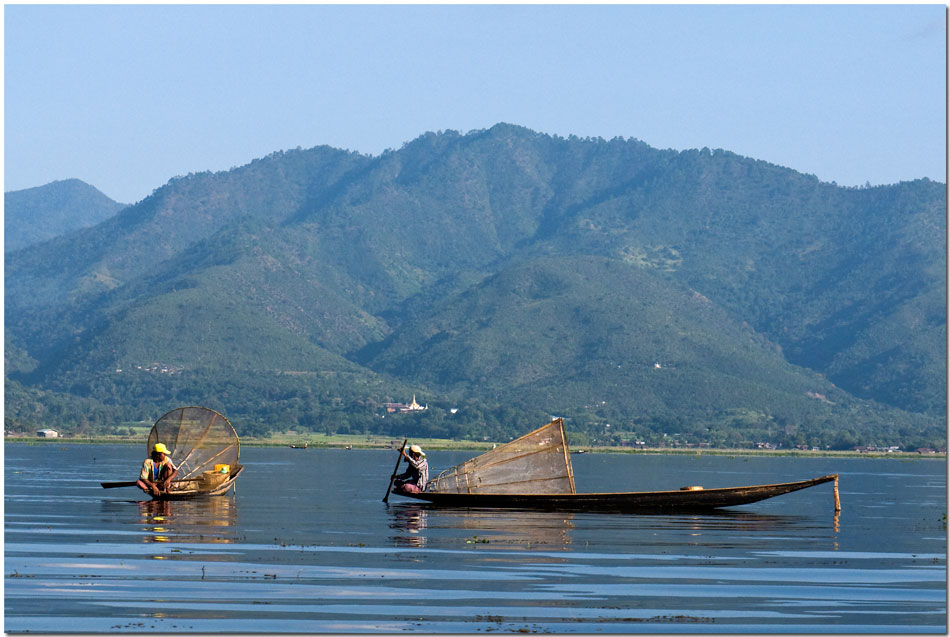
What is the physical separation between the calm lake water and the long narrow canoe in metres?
0.94

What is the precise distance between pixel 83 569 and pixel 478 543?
1132cm

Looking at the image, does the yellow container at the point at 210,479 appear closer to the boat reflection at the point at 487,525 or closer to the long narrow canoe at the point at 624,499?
the boat reflection at the point at 487,525

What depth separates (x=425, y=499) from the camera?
5484 cm

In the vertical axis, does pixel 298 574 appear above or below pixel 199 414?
below

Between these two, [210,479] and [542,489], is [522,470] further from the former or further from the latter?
[210,479]

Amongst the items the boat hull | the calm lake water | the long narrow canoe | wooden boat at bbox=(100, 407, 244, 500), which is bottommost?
the calm lake water

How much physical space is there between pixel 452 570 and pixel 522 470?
2093 cm

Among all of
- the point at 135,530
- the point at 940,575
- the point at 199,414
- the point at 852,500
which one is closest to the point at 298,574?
the point at 135,530

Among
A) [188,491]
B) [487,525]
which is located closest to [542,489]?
[487,525]

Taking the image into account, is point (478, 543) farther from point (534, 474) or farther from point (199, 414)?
point (199, 414)

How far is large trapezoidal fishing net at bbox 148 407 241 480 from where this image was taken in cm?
5741

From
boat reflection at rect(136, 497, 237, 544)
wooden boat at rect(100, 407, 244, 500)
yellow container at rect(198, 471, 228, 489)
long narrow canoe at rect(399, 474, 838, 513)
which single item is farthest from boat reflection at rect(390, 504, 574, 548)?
wooden boat at rect(100, 407, 244, 500)

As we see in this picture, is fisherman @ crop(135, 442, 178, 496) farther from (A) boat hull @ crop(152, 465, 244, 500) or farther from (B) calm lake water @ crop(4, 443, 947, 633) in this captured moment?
(B) calm lake water @ crop(4, 443, 947, 633)

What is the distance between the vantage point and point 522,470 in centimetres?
5431
